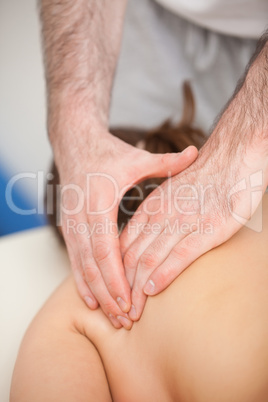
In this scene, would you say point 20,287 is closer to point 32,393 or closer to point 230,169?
point 32,393

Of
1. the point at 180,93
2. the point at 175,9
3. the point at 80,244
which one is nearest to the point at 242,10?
the point at 175,9

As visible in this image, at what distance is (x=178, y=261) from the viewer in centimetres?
81

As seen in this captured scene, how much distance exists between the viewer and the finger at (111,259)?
87 cm

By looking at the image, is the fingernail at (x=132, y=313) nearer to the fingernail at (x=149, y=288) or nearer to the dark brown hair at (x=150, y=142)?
the fingernail at (x=149, y=288)

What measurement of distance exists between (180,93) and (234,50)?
10.1 inches

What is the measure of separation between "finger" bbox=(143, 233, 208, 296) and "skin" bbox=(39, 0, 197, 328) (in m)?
0.08

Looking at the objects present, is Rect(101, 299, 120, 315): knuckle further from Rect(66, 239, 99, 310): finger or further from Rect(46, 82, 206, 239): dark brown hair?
Rect(46, 82, 206, 239): dark brown hair

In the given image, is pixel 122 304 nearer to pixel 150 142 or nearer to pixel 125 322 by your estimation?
pixel 125 322

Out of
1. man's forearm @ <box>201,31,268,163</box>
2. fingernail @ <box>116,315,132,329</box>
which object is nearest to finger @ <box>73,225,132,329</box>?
fingernail @ <box>116,315,132,329</box>

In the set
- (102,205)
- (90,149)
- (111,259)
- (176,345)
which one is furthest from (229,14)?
(176,345)

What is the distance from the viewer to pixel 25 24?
2268mm

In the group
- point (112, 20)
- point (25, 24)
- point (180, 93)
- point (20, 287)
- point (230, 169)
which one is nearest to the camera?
point (230, 169)

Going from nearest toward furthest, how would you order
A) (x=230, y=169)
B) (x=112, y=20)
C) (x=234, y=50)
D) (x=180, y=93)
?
(x=230, y=169) < (x=112, y=20) < (x=234, y=50) < (x=180, y=93)

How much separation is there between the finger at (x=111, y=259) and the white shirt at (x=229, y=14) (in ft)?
2.85
